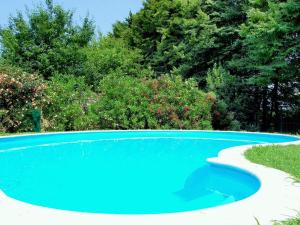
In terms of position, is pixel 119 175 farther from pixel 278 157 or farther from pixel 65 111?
pixel 65 111

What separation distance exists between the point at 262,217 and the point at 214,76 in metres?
17.0

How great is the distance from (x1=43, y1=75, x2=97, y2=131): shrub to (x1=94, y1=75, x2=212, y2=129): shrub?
0.62 m

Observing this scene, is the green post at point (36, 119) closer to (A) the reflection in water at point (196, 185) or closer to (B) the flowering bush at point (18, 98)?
(B) the flowering bush at point (18, 98)

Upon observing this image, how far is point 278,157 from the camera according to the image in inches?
306

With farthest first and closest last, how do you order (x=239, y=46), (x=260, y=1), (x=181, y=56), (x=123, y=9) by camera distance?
(x=123, y=9), (x=181, y=56), (x=239, y=46), (x=260, y=1)

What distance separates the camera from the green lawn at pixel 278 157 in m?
6.57

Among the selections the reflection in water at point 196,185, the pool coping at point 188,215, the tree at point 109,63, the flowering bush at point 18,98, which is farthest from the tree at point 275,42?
the pool coping at point 188,215

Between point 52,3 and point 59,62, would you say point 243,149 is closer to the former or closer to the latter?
point 59,62

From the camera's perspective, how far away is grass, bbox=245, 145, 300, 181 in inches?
259

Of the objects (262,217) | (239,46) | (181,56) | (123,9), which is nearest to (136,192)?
(262,217)

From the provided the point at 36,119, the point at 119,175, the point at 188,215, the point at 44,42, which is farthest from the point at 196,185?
the point at 44,42

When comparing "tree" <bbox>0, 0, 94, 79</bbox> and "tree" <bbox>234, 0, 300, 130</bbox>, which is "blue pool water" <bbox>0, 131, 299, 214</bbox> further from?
"tree" <bbox>0, 0, 94, 79</bbox>

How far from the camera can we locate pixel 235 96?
20078mm

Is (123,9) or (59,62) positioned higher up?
(123,9)
